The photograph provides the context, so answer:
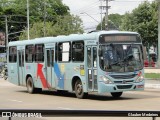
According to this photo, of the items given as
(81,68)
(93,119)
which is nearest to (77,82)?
(81,68)

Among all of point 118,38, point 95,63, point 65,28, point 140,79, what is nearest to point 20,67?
point 95,63

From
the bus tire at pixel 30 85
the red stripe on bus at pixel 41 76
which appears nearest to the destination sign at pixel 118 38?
the red stripe on bus at pixel 41 76

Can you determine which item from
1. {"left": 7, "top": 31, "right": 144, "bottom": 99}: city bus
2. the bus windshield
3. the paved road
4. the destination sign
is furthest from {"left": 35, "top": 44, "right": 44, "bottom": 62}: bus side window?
the bus windshield

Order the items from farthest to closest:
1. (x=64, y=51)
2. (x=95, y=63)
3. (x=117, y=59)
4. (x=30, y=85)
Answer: (x=30, y=85) → (x=64, y=51) → (x=95, y=63) → (x=117, y=59)

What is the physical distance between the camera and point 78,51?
19.3 metres

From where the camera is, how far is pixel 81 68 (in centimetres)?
1903

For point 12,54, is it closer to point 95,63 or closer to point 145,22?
point 95,63

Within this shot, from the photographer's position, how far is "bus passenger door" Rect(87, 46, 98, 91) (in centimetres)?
1831

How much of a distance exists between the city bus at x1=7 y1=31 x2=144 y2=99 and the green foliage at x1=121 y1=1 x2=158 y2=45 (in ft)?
151

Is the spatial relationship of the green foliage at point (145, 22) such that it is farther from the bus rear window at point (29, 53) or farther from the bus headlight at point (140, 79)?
the bus headlight at point (140, 79)

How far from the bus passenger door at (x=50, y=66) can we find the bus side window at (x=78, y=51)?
216cm

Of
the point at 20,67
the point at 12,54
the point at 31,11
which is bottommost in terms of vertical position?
the point at 20,67

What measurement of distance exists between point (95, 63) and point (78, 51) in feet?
4.23

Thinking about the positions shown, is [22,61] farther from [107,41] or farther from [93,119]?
[93,119]
